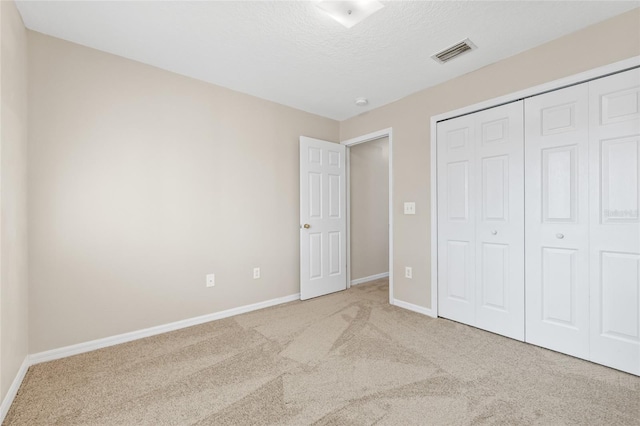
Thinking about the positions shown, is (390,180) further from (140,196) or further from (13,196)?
(13,196)

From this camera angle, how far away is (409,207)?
3207 mm

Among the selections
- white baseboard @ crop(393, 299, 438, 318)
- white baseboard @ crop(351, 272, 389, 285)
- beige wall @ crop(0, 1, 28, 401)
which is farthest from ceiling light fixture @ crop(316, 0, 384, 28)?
white baseboard @ crop(351, 272, 389, 285)

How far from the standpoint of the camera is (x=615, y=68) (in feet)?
6.34

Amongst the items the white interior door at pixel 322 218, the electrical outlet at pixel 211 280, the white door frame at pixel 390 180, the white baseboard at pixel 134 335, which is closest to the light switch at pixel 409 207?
the white door frame at pixel 390 180

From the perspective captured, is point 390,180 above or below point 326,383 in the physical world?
above

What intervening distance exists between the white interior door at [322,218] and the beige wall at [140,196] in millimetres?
307

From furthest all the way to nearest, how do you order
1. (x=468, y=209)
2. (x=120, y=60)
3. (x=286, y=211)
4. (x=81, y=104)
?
(x=286, y=211) < (x=468, y=209) < (x=120, y=60) < (x=81, y=104)

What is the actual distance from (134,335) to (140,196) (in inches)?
48.1

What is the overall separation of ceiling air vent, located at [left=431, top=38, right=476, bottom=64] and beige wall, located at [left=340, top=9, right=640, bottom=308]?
0.40 m

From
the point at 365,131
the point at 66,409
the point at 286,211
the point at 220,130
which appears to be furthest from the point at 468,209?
the point at 66,409

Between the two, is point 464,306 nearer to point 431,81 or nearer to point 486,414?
point 486,414

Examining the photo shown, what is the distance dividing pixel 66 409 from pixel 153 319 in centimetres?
100

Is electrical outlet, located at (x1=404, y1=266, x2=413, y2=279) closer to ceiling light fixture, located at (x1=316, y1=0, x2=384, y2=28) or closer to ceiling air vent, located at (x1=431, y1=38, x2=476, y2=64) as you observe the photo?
ceiling air vent, located at (x1=431, y1=38, x2=476, y2=64)

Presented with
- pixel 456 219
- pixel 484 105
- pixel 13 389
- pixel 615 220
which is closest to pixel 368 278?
pixel 456 219
